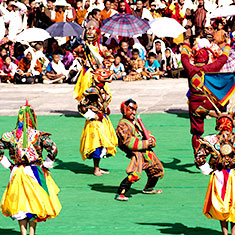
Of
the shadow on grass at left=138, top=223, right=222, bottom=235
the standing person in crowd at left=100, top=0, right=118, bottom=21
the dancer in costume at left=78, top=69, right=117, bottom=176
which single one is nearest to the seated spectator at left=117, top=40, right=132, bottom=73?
the standing person in crowd at left=100, top=0, right=118, bottom=21

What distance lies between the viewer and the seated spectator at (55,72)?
79.2 feet

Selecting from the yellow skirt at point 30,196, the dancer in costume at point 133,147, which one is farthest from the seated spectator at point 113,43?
the yellow skirt at point 30,196

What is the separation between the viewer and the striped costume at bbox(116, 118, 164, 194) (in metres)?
10.6

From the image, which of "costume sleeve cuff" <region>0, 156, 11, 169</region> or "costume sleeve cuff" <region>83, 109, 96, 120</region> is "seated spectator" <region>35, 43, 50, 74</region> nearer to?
"costume sleeve cuff" <region>83, 109, 96, 120</region>

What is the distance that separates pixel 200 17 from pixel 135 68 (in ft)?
13.2

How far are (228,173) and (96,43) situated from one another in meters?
7.37

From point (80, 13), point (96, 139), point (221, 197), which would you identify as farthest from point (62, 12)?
point (221, 197)

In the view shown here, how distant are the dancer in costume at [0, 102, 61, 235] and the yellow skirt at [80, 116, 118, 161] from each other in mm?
3361

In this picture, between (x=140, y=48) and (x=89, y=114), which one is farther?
(x=140, y=48)

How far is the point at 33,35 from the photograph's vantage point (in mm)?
24906

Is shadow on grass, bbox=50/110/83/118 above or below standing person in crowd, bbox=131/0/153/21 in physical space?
below

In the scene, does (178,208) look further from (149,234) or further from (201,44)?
(201,44)

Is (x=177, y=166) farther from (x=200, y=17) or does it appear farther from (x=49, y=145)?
(x=200, y=17)

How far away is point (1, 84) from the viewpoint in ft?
79.4
